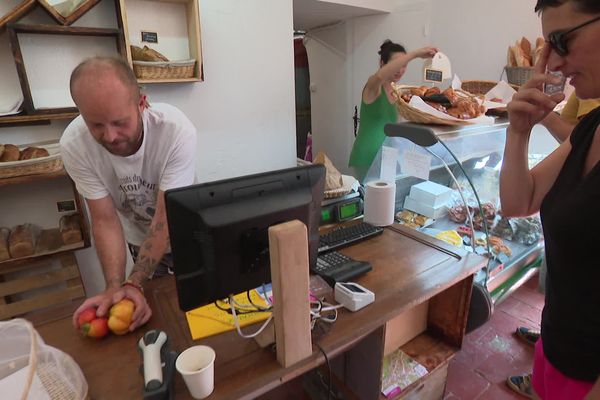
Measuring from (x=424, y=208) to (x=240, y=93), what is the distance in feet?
5.23

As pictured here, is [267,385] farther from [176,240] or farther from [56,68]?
[56,68]

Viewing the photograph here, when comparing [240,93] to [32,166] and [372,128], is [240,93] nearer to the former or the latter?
[372,128]

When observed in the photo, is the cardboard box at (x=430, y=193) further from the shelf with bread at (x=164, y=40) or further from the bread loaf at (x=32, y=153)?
the bread loaf at (x=32, y=153)

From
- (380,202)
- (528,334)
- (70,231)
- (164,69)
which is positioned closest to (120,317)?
(380,202)

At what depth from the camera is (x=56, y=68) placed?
1.97 meters

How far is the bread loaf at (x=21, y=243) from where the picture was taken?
5.98ft

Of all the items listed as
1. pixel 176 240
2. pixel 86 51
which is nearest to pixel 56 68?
pixel 86 51

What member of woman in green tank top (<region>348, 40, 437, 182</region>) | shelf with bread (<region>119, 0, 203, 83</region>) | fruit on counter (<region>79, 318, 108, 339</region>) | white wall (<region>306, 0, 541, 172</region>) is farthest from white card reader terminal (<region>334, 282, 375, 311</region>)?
white wall (<region>306, 0, 541, 172</region>)

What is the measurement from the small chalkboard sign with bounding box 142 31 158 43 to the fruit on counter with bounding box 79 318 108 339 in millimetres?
1832

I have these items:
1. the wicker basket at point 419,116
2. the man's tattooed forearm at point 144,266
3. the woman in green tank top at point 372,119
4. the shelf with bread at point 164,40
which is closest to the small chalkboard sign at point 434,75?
the wicker basket at point 419,116

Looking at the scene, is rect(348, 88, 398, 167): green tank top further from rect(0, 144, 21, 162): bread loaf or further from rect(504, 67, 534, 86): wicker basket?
rect(0, 144, 21, 162): bread loaf

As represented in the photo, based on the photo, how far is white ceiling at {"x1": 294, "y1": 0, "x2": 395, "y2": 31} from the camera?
330 centimetres

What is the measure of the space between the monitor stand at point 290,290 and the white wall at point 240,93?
1950 millimetres

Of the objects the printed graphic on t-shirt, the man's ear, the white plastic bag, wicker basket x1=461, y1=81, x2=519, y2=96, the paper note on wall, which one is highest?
wicker basket x1=461, y1=81, x2=519, y2=96
